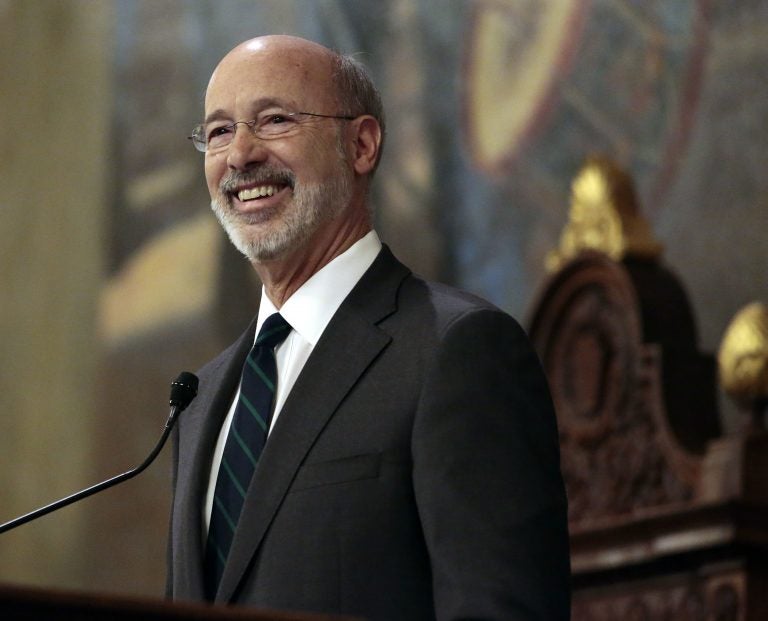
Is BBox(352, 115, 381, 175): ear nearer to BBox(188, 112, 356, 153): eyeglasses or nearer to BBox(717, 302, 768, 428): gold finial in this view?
BBox(188, 112, 356, 153): eyeglasses

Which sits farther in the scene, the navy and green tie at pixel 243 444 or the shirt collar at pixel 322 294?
the shirt collar at pixel 322 294

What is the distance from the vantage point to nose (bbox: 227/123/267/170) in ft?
9.65

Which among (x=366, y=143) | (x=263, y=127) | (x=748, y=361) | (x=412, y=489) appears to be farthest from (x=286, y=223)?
(x=748, y=361)

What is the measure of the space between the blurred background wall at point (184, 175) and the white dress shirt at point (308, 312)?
407 centimetres

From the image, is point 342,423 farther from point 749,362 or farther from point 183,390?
point 749,362

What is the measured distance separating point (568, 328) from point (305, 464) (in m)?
3.58

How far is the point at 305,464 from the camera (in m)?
2.61

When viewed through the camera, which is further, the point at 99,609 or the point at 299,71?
the point at 299,71

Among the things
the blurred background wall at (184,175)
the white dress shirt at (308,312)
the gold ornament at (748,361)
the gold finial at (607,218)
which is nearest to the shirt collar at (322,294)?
the white dress shirt at (308,312)

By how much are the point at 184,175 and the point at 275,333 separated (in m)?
6.84

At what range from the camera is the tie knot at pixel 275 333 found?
2914 mm

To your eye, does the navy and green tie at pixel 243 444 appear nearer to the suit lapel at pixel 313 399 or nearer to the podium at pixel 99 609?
the suit lapel at pixel 313 399

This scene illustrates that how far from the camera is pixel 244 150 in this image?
294 centimetres

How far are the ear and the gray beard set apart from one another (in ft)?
0.54
